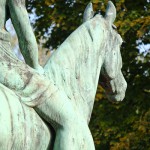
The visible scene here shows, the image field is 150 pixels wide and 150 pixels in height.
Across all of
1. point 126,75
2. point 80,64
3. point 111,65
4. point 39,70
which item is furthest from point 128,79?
point 39,70

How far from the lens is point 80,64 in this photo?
14.5 feet

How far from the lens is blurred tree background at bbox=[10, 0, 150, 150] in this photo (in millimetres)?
12398

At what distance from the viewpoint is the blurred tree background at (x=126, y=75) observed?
40.7 ft

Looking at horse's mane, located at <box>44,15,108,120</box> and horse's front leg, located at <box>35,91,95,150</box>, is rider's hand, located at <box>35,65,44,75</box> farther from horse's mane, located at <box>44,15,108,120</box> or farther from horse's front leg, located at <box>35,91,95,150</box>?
horse's front leg, located at <box>35,91,95,150</box>

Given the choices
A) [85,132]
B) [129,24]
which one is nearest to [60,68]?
[85,132]

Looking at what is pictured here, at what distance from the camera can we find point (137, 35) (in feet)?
41.0

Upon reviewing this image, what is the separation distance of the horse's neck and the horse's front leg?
188mm

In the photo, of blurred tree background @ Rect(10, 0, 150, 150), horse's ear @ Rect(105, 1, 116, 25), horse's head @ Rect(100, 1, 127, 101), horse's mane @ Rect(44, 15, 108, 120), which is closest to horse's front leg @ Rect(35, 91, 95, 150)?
horse's mane @ Rect(44, 15, 108, 120)

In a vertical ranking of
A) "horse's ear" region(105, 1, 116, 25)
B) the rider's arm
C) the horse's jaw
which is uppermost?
the rider's arm

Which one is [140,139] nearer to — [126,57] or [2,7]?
[126,57]

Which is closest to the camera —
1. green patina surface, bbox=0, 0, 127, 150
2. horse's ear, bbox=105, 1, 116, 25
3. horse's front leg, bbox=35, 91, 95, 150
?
green patina surface, bbox=0, 0, 127, 150

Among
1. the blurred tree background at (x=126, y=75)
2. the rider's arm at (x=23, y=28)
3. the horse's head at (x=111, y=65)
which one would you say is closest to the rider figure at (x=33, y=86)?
the rider's arm at (x=23, y=28)

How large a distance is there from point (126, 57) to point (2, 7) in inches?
366

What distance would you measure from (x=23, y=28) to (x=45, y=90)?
41cm
